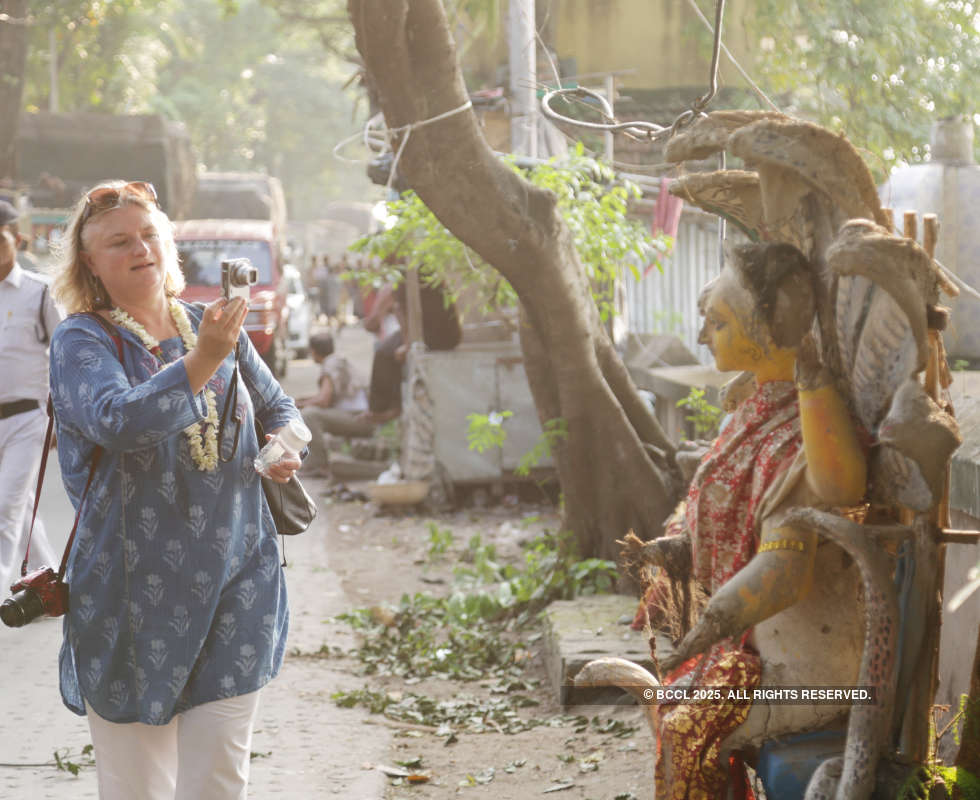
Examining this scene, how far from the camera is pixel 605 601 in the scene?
6094 mm

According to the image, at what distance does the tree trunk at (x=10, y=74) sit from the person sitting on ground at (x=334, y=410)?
6.72m

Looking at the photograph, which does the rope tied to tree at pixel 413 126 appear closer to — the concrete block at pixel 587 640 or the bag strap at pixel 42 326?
the bag strap at pixel 42 326

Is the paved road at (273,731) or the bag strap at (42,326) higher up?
the bag strap at (42,326)

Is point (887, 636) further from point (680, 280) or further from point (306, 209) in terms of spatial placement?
point (306, 209)

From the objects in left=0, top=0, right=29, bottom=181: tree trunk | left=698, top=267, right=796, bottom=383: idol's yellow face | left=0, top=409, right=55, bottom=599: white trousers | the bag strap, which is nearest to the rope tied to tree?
the bag strap

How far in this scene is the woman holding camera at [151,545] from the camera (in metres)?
2.83

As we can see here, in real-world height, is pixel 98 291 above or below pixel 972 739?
above

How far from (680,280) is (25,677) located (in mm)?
6706

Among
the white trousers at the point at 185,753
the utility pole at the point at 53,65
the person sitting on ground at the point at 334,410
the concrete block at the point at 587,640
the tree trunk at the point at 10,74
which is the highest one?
the utility pole at the point at 53,65

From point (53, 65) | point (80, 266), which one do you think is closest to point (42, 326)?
point (80, 266)

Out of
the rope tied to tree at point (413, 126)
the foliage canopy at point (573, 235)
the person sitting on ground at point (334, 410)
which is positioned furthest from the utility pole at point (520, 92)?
the person sitting on ground at point (334, 410)

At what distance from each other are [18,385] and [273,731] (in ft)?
6.86

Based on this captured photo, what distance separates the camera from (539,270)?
5961 mm

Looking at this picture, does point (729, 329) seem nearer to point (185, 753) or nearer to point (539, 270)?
point (185, 753)
